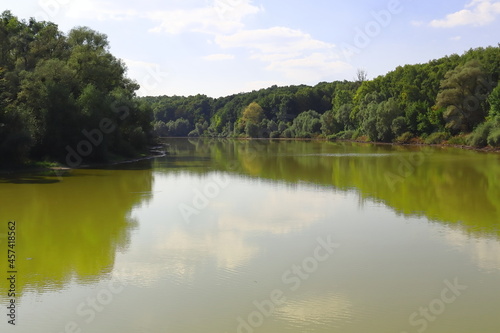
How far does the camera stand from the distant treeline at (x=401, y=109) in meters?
65.4

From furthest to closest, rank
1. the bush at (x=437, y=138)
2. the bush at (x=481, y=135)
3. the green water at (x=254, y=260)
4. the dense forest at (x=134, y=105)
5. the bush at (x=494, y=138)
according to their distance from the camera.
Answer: the bush at (x=437, y=138) < the bush at (x=481, y=135) < the bush at (x=494, y=138) < the dense forest at (x=134, y=105) < the green water at (x=254, y=260)

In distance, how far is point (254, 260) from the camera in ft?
39.9

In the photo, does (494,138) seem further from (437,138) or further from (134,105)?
(134,105)

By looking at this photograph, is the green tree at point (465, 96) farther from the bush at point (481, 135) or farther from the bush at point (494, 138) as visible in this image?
the bush at point (494, 138)

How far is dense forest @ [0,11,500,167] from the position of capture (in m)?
35.4

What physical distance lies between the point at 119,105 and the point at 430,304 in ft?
129

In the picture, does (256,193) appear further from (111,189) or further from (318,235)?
(318,235)

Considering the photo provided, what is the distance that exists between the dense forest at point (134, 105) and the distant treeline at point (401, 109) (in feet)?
0.54

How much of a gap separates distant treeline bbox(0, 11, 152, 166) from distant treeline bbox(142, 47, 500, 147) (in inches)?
1519

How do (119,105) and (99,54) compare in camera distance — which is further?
(99,54)

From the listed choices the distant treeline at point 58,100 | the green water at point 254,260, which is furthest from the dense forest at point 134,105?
the green water at point 254,260

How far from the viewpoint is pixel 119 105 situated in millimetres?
44656

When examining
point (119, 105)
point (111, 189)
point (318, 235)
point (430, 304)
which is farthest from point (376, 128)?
point (430, 304)

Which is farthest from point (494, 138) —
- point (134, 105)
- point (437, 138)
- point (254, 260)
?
point (254, 260)
